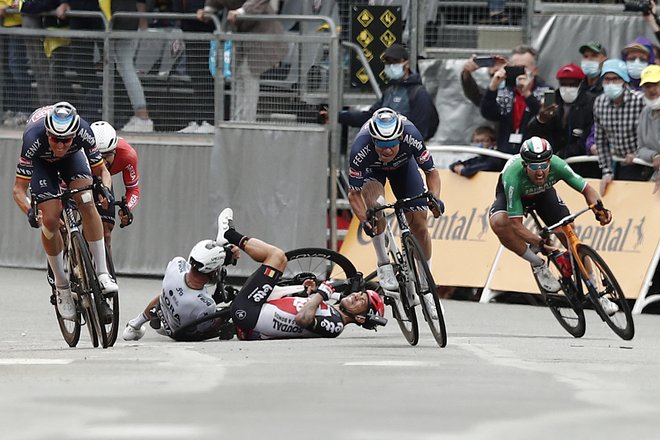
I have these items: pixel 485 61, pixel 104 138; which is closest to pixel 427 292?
→ pixel 104 138

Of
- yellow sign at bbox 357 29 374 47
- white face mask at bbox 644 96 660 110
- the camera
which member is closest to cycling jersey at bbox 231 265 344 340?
white face mask at bbox 644 96 660 110

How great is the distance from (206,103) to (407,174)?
→ 4.97m

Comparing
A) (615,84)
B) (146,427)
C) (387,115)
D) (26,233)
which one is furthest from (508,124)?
(146,427)

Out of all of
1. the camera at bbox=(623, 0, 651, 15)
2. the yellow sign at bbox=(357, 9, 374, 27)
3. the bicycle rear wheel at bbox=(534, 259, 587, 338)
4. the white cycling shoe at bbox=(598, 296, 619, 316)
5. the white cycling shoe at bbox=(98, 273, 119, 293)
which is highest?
the camera at bbox=(623, 0, 651, 15)

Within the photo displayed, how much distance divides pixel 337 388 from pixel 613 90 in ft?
24.5

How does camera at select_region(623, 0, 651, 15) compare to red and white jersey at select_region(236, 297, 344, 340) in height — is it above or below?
above

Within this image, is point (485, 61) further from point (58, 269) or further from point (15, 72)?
point (58, 269)

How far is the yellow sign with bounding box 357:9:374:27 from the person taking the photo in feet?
56.1

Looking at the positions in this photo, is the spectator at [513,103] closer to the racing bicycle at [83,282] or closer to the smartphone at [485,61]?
the smartphone at [485,61]

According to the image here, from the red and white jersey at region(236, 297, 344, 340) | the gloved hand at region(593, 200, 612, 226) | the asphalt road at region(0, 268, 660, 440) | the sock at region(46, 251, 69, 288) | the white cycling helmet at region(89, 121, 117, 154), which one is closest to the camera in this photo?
the asphalt road at region(0, 268, 660, 440)

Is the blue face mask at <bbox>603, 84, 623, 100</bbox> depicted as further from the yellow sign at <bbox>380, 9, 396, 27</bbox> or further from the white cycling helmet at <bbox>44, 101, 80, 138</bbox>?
the white cycling helmet at <bbox>44, 101, 80, 138</bbox>

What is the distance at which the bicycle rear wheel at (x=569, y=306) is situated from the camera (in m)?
12.9

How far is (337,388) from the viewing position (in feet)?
28.5

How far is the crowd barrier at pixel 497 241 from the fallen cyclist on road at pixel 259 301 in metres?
3.55
